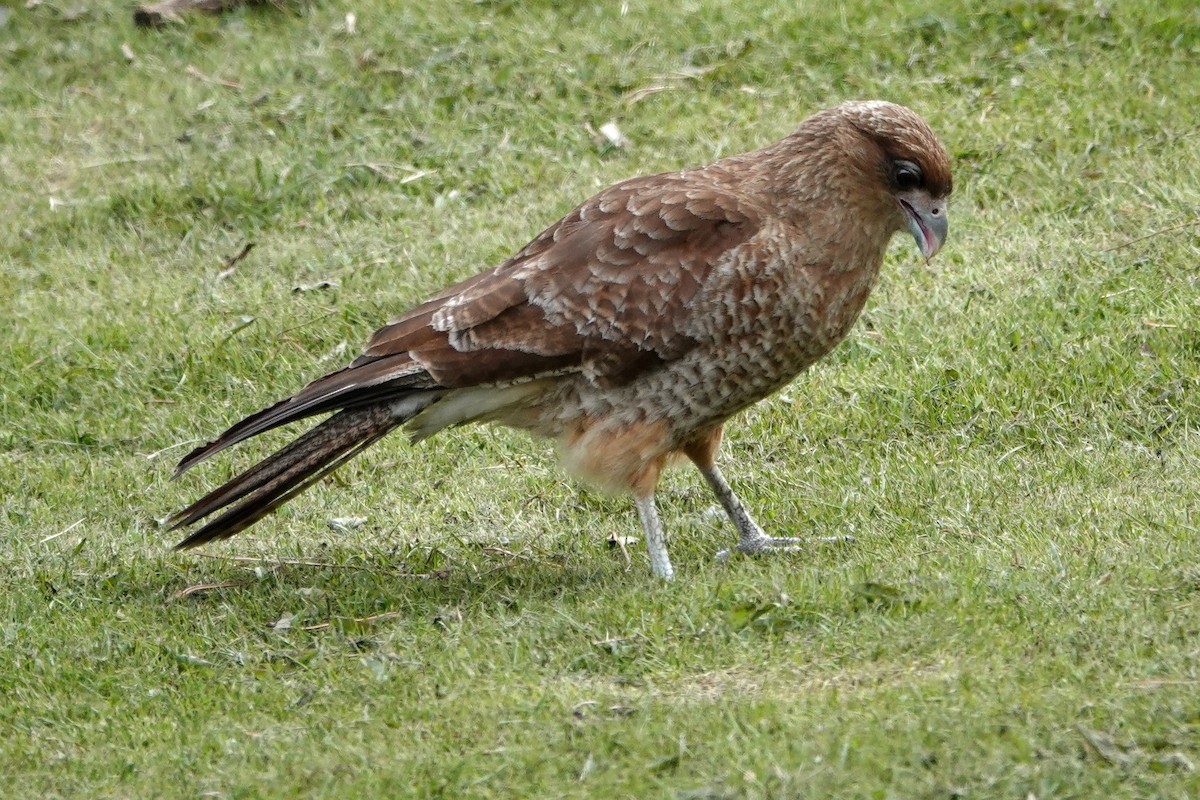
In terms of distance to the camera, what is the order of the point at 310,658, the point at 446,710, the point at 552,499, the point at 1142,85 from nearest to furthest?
1. the point at 446,710
2. the point at 310,658
3. the point at 552,499
4. the point at 1142,85

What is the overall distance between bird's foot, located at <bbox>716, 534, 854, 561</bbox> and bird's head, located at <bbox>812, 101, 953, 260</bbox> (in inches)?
47.2

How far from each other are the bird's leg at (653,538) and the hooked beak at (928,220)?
1490 millimetres

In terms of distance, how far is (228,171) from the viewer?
410 inches

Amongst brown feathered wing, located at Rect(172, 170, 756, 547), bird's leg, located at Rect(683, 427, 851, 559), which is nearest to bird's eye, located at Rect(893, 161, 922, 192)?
brown feathered wing, located at Rect(172, 170, 756, 547)

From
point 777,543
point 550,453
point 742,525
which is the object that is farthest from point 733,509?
point 550,453

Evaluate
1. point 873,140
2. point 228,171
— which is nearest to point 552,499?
point 873,140

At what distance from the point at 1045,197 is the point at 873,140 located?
3002mm

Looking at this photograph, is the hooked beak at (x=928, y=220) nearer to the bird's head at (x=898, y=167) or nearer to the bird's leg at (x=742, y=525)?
Result: the bird's head at (x=898, y=167)

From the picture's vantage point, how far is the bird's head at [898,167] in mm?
6230

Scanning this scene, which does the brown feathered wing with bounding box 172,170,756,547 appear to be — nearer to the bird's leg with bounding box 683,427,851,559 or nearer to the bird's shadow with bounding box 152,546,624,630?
the bird's shadow with bounding box 152,546,624,630

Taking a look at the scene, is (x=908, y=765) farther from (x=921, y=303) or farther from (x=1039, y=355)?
(x=921, y=303)

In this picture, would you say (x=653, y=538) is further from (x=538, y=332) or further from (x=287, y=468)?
(x=287, y=468)

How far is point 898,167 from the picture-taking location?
20.6 feet

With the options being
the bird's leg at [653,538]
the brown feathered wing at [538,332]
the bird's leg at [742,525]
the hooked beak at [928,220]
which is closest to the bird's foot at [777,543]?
the bird's leg at [742,525]
